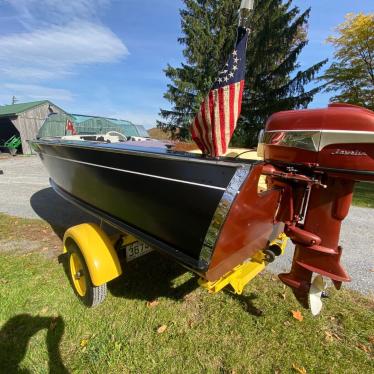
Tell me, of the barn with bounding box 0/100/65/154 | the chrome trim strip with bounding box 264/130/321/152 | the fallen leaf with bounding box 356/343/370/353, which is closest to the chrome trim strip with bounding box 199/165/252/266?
the chrome trim strip with bounding box 264/130/321/152

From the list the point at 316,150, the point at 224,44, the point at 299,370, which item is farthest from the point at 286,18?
the point at 299,370

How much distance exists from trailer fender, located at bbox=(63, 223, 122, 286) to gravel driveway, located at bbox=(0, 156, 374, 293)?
6.51 ft

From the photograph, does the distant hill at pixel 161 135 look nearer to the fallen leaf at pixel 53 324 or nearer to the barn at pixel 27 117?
the barn at pixel 27 117

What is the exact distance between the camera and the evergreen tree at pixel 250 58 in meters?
14.5

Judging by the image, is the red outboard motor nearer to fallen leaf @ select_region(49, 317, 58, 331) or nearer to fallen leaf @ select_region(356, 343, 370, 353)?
fallen leaf @ select_region(356, 343, 370, 353)

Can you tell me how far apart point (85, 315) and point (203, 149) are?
1.92 m

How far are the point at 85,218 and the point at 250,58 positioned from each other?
1340cm

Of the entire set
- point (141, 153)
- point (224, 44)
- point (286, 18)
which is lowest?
point (141, 153)

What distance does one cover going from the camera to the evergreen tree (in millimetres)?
14484

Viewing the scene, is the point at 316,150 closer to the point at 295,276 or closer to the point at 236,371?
the point at 295,276

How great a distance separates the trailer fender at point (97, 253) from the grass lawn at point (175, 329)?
0.45 m

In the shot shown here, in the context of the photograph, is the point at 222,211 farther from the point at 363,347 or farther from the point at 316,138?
the point at 363,347

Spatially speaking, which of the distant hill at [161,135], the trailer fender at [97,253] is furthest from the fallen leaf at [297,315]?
the distant hill at [161,135]

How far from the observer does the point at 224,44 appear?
15.4m
